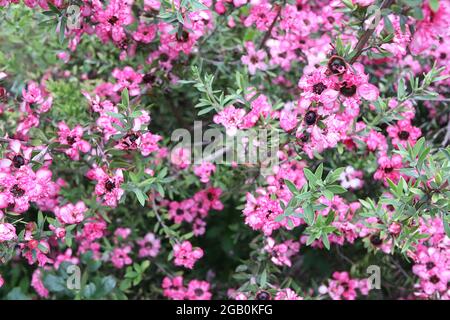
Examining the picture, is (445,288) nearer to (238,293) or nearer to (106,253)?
(238,293)

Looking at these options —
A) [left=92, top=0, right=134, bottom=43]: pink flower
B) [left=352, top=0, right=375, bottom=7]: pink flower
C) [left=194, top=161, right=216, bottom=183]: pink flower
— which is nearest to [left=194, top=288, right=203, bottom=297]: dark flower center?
[left=194, top=161, right=216, bottom=183]: pink flower

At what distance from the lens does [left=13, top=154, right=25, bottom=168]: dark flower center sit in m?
1.66

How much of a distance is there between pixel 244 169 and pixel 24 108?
902 mm

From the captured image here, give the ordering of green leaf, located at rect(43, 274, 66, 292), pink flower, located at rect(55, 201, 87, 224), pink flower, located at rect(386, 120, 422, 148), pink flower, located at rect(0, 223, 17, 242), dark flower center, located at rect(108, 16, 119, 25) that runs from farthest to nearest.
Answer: green leaf, located at rect(43, 274, 66, 292)
pink flower, located at rect(386, 120, 422, 148)
dark flower center, located at rect(108, 16, 119, 25)
pink flower, located at rect(55, 201, 87, 224)
pink flower, located at rect(0, 223, 17, 242)

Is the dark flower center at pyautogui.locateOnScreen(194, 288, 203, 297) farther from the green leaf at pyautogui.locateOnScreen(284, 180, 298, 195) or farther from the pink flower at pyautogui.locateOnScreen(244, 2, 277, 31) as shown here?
the pink flower at pyautogui.locateOnScreen(244, 2, 277, 31)

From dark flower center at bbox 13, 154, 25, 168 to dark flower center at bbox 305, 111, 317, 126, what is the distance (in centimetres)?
94

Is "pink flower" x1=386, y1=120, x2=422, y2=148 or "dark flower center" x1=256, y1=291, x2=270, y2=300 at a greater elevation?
"pink flower" x1=386, y1=120, x2=422, y2=148

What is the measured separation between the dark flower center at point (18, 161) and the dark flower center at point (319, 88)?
0.97m

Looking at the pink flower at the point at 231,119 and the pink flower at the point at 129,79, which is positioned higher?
the pink flower at the point at 231,119

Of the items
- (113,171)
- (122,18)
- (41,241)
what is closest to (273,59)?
(122,18)

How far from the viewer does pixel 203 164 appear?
2.10m

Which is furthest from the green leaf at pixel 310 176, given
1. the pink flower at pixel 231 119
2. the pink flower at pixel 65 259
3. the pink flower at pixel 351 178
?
the pink flower at pixel 65 259

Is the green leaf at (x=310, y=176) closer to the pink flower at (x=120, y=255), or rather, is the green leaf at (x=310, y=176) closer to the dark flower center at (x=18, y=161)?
the dark flower center at (x=18, y=161)

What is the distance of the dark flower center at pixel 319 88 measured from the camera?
4.78 ft
